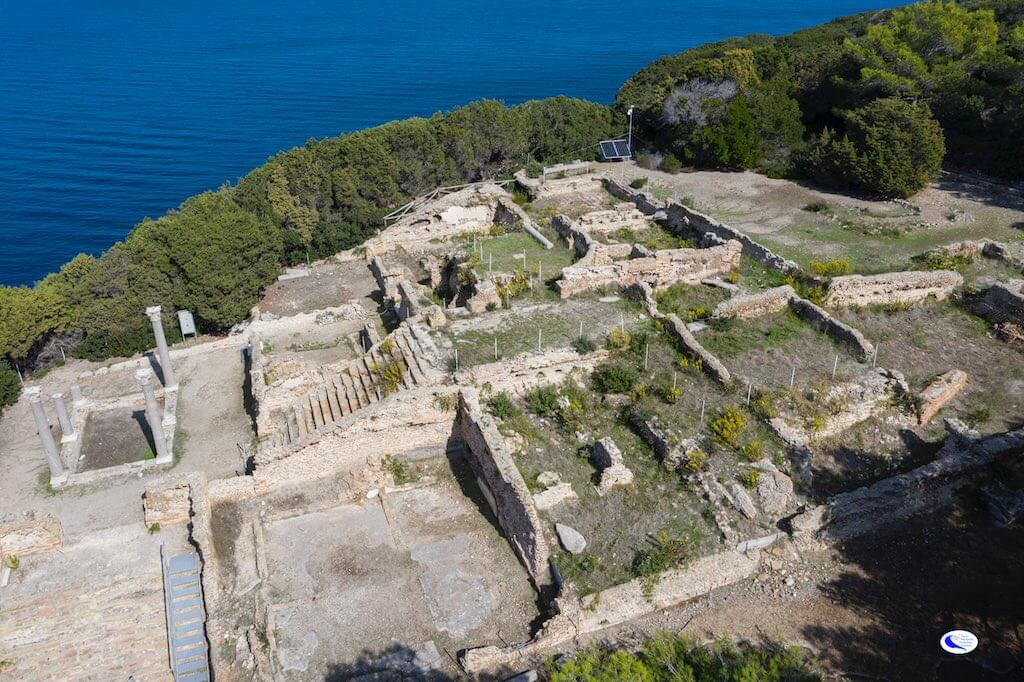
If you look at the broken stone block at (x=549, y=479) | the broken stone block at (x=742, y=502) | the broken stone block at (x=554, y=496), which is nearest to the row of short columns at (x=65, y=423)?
the broken stone block at (x=549, y=479)

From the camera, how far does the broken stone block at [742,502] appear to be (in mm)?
15336

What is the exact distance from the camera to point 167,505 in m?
17.1

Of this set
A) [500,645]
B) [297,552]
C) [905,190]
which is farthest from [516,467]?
[905,190]

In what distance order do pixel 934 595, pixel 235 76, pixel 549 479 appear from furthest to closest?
pixel 235 76
pixel 549 479
pixel 934 595

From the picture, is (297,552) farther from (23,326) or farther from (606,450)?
(23,326)

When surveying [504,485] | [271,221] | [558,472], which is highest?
[271,221]

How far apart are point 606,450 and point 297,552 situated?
288 inches

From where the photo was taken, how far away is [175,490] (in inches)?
666

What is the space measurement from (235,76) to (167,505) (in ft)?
304

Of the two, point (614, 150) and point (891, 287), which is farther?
point (614, 150)

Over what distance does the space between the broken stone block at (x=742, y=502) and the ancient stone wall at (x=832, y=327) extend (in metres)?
6.47

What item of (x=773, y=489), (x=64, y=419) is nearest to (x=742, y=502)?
(x=773, y=489)

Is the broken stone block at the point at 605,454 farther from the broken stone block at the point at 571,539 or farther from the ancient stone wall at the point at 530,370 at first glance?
the ancient stone wall at the point at 530,370

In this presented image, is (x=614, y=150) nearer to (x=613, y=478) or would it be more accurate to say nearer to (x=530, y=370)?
(x=530, y=370)
